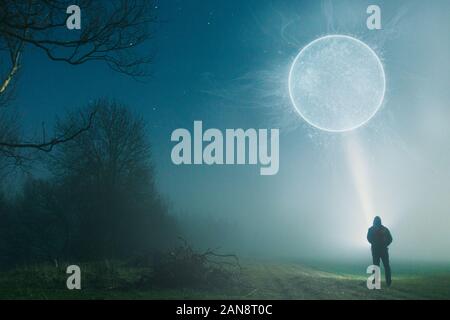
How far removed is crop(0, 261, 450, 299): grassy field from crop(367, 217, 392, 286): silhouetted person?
50 centimetres

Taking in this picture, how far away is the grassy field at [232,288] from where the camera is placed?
8875 mm

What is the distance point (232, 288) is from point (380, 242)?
3.38 meters

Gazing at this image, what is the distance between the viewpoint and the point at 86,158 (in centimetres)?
1919

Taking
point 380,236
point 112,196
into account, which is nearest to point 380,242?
point 380,236

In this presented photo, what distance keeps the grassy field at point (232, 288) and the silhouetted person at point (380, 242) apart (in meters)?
0.50

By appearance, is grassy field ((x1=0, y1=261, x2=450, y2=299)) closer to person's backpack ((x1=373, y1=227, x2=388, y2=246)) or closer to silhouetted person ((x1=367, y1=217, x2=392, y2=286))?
silhouetted person ((x1=367, y1=217, x2=392, y2=286))

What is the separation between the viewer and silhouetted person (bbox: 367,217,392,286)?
34.7 feet

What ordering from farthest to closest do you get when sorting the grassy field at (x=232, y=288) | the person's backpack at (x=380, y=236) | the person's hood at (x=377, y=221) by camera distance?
the person's backpack at (x=380, y=236) < the person's hood at (x=377, y=221) < the grassy field at (x=232, y=288)

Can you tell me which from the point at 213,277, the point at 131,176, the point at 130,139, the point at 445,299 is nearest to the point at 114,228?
the point at 131,176

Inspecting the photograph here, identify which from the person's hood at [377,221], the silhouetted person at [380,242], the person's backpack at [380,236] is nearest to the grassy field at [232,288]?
the silhouetted person at [380,242]

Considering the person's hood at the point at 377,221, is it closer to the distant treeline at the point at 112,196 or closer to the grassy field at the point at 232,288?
the grassy field at the point at 232,288

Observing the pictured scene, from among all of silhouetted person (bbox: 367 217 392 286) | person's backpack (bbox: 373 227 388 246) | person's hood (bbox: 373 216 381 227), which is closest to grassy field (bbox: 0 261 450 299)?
silhouetted person (bbox: 367 217 392 286)

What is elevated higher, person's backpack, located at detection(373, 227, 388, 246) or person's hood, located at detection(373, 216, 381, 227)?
person's hood, located at detection(373, 216, 381, 227)

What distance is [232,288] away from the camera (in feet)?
31.9
